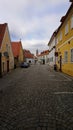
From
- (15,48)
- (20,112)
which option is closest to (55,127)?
(20,112)

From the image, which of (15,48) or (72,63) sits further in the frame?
(15,48)

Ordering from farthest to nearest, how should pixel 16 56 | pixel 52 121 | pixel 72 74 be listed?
pixel 16 56, pixel 72 74, pixel 52 121

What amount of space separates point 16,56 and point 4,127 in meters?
36.3

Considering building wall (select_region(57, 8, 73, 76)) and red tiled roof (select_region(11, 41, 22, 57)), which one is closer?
building wall (select_region(57, 8, 73, 76))

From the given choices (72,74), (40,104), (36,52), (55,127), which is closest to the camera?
(55,127)

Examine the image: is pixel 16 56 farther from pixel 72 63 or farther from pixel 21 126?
pixel 21 126

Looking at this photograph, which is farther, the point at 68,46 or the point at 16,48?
the point at 16,48

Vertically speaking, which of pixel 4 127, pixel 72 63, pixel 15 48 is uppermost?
pixel 15 48

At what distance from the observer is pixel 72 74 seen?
15.9 metres

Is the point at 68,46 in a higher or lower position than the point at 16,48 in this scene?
lower

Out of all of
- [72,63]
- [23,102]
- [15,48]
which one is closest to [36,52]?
[15,48]

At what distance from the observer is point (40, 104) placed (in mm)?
6402

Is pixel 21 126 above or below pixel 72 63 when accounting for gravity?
below

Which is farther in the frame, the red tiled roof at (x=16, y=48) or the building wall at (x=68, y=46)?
the red tiled roof at (x=16, y=48)
